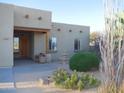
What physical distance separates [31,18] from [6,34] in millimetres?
4422

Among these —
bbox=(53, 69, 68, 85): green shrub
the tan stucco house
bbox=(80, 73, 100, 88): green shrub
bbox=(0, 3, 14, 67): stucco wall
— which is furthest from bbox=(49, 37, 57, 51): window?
bbox=(80, 73, 100, 88): green shrub

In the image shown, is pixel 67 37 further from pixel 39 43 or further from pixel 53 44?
pixel 39 43

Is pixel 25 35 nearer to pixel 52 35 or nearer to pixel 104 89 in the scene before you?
pixel 52 35

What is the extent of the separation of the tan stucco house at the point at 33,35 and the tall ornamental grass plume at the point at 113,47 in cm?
1449

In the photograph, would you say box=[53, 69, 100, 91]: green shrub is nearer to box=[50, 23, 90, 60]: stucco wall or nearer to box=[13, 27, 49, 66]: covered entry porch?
box=[13, 27, 49, 66]: covered entry porch

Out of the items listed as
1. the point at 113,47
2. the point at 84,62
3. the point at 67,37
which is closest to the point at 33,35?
the point at 67,37

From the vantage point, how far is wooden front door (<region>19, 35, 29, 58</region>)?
91.4 feet

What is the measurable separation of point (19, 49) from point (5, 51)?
9.11 m

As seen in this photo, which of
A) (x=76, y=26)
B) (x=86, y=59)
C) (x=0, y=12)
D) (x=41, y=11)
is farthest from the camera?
(x=76, y=26)

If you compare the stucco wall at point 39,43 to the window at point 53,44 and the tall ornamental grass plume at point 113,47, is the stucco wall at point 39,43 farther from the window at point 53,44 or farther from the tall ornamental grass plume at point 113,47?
the tall ornamental grass plume at point 113,47

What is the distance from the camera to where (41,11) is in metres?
23.7

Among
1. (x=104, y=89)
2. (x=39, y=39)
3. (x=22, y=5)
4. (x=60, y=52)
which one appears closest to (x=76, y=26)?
(x=60, y=52)

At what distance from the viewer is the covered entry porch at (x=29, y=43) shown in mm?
24688

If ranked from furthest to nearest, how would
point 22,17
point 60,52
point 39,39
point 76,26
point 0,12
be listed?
point 76,26
point 60,52
point 39,39
point 22,17
point 0,12
